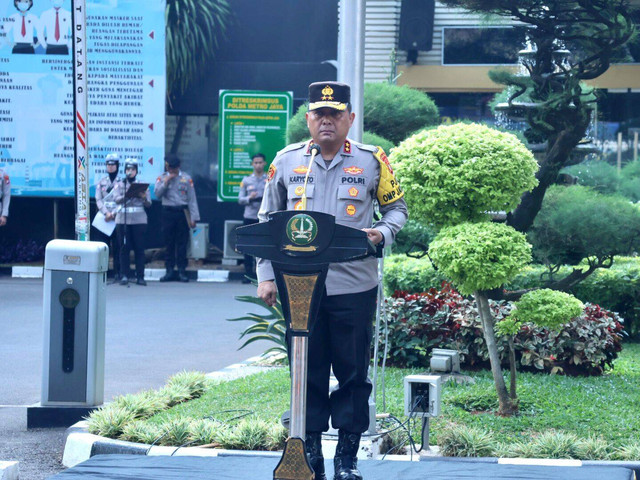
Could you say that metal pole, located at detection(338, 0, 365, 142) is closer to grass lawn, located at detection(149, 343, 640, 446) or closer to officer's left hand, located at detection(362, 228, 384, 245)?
officer's left hand, located at detection(362, 228, 384, 245)

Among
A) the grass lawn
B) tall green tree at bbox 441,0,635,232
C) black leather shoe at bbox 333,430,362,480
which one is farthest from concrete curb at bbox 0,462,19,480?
tall green tree at bbox 441,0,635,232

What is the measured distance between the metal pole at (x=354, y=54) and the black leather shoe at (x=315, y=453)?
2.06 m

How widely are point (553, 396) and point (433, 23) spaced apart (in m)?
11.8

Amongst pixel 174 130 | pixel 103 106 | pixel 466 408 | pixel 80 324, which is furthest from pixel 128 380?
pixel 174 130

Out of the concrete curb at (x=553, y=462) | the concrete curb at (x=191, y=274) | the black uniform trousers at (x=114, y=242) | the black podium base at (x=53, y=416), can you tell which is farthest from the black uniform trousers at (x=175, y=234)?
the concrete curb at (x=553, y=462)

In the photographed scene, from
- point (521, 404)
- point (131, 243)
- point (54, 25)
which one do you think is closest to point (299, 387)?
point (521, 404)

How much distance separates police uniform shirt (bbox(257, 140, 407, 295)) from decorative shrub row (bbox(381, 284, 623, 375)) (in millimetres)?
3411

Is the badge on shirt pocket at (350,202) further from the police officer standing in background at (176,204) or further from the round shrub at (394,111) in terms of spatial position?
the police officer standing in background at (176,204)

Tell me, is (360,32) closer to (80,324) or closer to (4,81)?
(80,324)

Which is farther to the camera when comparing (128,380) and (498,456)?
(128,380)

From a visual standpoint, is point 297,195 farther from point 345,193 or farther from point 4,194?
point 4,194

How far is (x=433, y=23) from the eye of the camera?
17891 mm

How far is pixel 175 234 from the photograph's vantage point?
55.2 feet

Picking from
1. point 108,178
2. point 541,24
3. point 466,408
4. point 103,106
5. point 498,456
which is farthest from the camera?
point 103,106
